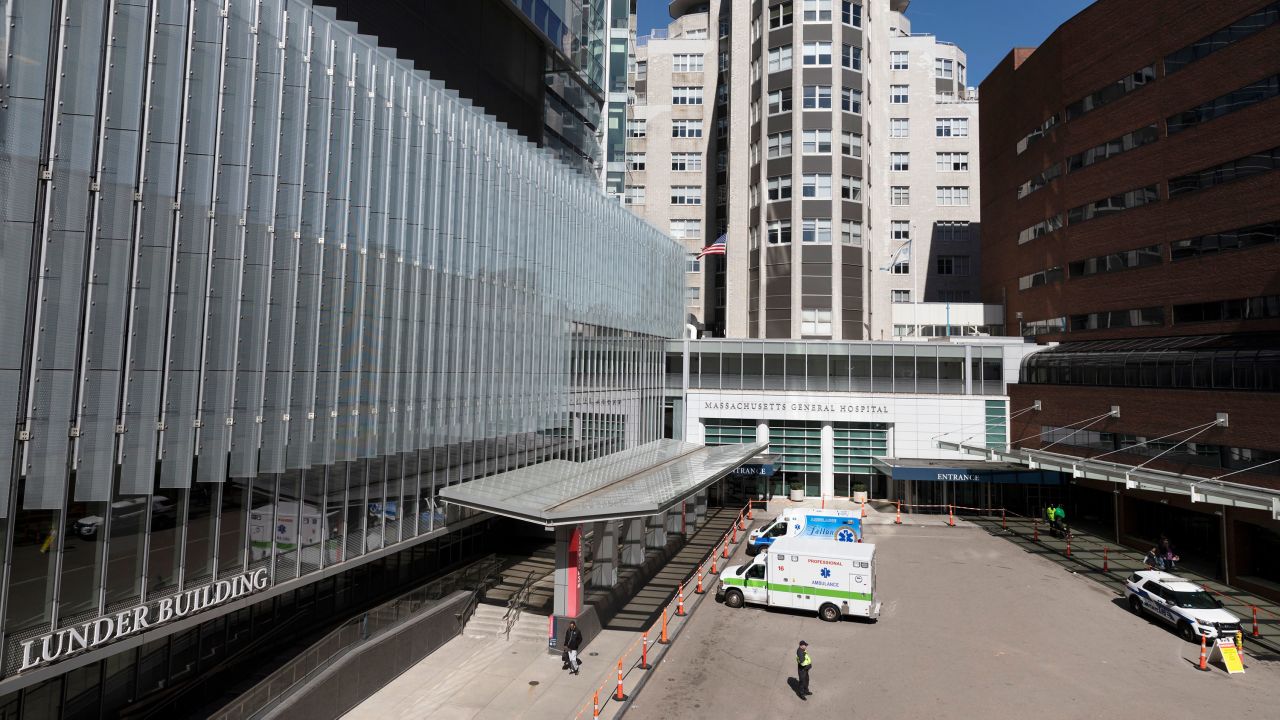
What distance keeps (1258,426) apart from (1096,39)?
70.8 feet

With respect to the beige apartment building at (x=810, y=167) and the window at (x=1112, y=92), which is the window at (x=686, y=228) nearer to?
the beige apartment building at (x=810, y=167)

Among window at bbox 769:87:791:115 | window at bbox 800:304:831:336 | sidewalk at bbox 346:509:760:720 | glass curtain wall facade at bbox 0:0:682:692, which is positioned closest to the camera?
glass curtain wall facade at bbox 0:0:682:692

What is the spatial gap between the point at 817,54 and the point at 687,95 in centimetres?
1507

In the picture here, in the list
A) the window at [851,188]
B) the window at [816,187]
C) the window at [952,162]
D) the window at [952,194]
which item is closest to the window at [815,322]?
the window at [816,187]

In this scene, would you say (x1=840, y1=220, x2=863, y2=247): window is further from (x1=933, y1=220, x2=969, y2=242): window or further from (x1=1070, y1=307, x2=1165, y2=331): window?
(x1=1070, y1=307, x2=1165, y2=331): window

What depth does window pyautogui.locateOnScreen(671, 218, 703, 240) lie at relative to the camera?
213ft

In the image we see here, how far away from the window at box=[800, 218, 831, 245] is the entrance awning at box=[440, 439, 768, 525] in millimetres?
24261

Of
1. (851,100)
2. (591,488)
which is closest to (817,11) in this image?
(851,100)

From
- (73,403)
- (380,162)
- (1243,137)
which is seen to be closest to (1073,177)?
(1243,137)

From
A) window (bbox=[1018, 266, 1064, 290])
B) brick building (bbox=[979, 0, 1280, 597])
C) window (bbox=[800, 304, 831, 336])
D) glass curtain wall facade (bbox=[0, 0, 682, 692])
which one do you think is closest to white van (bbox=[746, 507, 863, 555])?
brick building (bbox=[979, 0, 1280, 597])

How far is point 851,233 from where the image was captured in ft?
175

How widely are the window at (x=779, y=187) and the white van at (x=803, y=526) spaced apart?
88.4ft

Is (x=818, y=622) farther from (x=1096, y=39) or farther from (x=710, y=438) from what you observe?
(x=1096, y=39)

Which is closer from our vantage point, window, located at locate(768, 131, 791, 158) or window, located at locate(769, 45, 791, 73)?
window, located at locate(768, 131, 791, 158)
